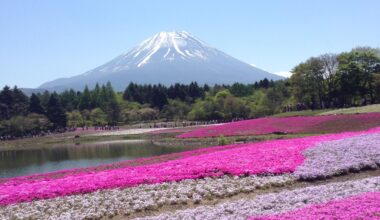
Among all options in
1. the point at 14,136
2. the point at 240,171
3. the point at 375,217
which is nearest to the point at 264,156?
the point at 240,171

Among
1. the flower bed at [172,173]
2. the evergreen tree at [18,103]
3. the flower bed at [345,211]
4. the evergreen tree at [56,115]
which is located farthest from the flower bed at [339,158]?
the evergreen tree at [18,103]

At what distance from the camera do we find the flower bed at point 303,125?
40.4m

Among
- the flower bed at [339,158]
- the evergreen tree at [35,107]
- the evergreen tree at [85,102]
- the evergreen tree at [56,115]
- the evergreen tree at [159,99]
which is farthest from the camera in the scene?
the evergreen tree at [159,99]

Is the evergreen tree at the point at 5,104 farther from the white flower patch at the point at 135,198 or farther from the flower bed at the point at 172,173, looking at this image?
the white flower patch at the point at 135,198

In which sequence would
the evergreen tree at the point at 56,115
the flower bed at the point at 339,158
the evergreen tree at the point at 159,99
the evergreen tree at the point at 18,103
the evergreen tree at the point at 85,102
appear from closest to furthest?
the flower bed at the point at 339,158 < the evergreen tree at the point at 56,115 < the evergreen tree at the point at 18,103 < the evergreen tree at the point at 85,102 < the evergreen tree at the point at 159,99

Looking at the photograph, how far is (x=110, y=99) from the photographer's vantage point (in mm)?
113812

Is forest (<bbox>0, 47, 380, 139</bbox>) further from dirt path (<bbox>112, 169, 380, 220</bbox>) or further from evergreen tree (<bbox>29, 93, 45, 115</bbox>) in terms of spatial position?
dirt path (<bbox>112, 169, 380, 220</bbox>)

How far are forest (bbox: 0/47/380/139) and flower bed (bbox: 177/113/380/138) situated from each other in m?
30.4

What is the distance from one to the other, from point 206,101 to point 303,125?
5696 cm

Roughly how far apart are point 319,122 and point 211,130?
14428 millimetres

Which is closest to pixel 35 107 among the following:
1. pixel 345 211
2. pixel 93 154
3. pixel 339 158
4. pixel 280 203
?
pixel 93 154

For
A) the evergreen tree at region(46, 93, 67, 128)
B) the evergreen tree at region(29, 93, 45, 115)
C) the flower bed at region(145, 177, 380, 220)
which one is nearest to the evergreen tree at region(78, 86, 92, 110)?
the evergreen tree at region(29, 93, 45, 115)

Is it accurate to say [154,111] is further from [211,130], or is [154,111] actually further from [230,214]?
[230,214]

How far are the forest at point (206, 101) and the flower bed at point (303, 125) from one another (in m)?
30.4
